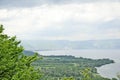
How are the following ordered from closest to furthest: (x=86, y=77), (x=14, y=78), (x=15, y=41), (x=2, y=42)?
(x=14, y=78) < (x=2, y=42) < (x=15, y=41) < (x=86, y=77)

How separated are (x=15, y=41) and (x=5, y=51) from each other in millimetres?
3591

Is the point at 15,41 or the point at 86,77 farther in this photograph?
the point at 86,77

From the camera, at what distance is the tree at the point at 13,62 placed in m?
18.7

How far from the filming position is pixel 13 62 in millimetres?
19578

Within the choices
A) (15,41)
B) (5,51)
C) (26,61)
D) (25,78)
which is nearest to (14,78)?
(25,78)

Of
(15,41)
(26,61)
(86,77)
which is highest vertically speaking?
(15,41)

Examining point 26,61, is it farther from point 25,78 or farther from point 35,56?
point 25,78

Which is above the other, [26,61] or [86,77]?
[26,61]

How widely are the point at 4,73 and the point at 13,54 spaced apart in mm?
2451

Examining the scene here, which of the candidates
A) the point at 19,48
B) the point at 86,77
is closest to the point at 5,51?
the point at 19,48

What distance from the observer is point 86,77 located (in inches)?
1916

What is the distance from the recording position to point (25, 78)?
1858 cm

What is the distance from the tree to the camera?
735 inches

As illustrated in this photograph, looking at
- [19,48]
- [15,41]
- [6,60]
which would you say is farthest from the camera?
[15,41]
